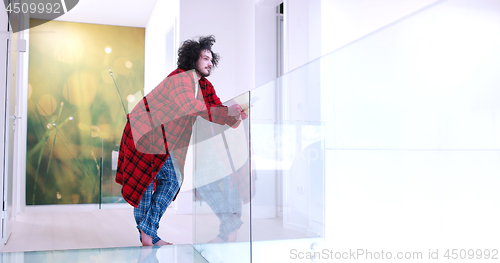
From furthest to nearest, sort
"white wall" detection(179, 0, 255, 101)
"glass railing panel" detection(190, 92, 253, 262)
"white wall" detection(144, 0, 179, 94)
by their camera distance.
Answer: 1. "white wall" detection(144, 0, 179, 94)
2. "white wall" detection(179, 0, 255, 101)
3. "glass railing panel" detection(190, 92, 253, 262)

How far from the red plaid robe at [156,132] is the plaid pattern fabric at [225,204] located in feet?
1.26

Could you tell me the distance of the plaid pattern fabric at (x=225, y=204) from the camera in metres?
1.72

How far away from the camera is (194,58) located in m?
2.36

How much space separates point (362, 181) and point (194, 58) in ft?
5.28

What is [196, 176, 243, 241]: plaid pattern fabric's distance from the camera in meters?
1.72

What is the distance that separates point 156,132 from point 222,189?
598mm

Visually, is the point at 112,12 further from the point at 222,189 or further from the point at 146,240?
the point at 222,189

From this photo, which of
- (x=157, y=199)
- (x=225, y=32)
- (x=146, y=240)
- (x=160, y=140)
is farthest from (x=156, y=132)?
(x=225, y=32)

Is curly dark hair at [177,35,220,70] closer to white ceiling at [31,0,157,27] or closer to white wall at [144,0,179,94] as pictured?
white wall at [144,0,179,94]

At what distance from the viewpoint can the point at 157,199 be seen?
2.37 metres

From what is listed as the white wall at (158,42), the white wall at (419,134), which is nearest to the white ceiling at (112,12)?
the white wall at (158,42)

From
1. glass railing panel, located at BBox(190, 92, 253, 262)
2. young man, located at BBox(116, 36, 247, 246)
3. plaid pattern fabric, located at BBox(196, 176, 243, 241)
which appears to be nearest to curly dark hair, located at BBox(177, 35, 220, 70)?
young man, located at BBox(116, 36, 247, 246)

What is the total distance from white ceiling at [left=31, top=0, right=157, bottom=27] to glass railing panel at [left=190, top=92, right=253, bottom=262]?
314 cm

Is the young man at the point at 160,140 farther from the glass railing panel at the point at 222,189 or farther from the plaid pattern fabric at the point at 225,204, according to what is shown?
the plaid pattern fabric at the point at 225,204
